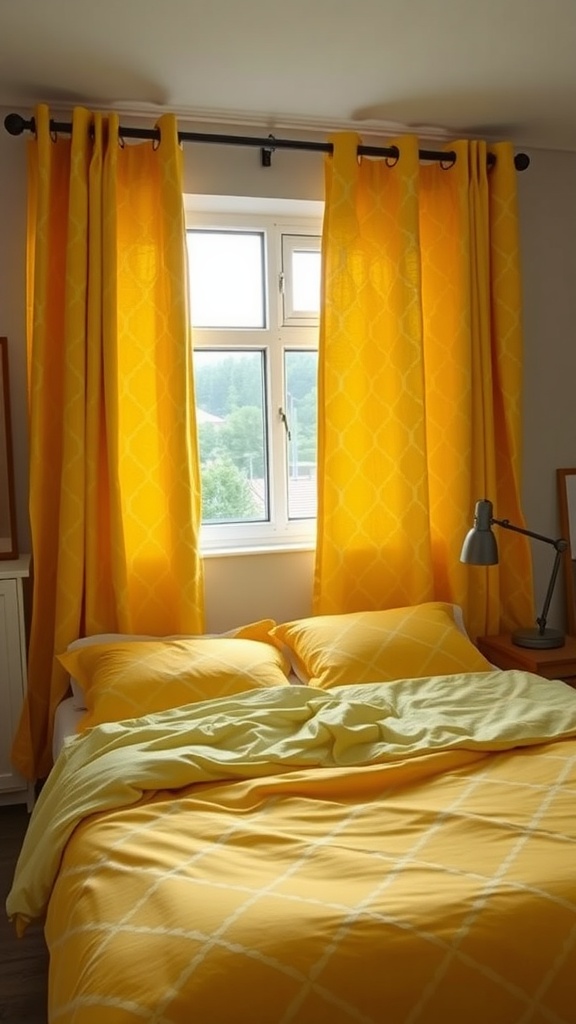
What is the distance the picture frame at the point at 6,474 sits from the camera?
107 inches

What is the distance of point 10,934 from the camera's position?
2.13m

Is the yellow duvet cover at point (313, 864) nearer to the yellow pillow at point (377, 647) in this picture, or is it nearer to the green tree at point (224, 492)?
the yellow pillow at point (377, 647)

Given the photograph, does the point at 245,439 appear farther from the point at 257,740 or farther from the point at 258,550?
the point at 257,740

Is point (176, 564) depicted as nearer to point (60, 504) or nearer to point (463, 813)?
point (60, 504)

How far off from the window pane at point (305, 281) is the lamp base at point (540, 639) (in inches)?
56.6

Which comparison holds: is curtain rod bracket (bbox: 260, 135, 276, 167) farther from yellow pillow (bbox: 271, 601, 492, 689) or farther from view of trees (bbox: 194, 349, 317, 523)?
yellow pillow (bbox: 271, 601, 492, 689)

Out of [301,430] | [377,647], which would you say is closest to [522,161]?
[301,430]

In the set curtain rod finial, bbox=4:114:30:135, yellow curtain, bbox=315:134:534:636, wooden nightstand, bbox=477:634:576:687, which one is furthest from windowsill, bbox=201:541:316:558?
curtain rod finial, bbox=4:114:30:135

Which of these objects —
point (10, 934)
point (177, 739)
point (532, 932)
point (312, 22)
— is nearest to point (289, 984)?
point (532, 932)

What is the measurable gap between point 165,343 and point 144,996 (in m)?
2.02

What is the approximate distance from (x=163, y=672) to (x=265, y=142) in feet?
5.83

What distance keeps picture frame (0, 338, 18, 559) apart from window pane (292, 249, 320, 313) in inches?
→ 43.2

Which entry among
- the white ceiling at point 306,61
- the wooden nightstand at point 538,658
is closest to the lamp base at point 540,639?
the wooden nightstand at point 538,658

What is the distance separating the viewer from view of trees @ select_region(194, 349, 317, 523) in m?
3.10
